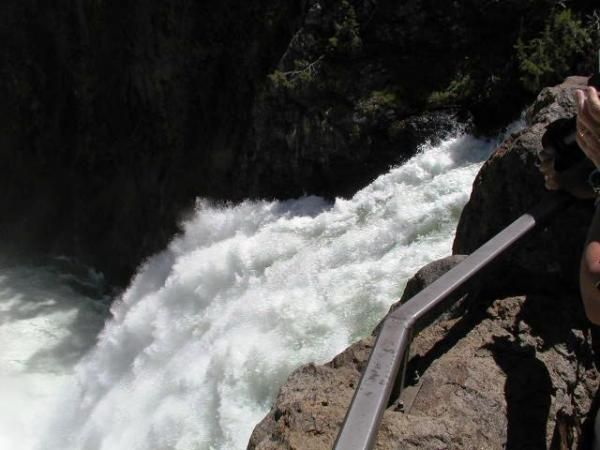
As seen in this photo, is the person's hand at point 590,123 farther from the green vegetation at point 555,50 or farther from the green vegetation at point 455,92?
the green vegetation at point 455,92

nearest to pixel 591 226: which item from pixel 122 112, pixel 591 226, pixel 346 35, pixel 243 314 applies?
pixel 591 226

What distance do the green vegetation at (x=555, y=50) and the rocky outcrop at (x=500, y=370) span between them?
17.1ft

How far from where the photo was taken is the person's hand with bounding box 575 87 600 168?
1.55m

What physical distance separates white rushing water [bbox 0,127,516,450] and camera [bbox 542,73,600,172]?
12.5 ft

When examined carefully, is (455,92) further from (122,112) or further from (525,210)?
(122,112)

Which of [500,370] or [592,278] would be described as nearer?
[592,278]

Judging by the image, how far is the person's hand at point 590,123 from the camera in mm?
1549

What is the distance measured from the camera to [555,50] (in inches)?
307

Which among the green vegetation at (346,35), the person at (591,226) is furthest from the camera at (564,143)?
the green vegetation at (346,35)

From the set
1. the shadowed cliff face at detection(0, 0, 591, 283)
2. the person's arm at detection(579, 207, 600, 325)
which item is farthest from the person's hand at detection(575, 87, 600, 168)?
the shadowed cliff face at detection(0, 0, 591, 283)

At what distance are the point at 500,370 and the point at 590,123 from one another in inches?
43.9

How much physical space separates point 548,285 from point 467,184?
4701 millimetres

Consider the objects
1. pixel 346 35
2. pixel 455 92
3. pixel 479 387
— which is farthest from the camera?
pixel 346 35

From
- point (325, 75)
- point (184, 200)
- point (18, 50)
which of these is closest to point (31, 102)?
point (18, 50)
